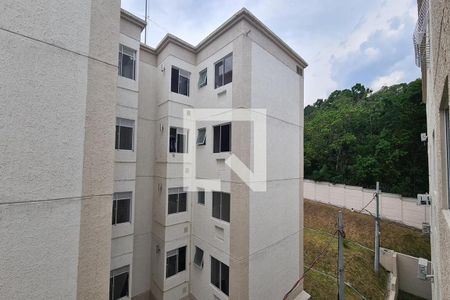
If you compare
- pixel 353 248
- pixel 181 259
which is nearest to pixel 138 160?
pixel 181 259

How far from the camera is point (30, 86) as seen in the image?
131 inches

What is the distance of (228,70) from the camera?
27.3ft

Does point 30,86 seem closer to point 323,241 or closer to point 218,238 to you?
point 218,238

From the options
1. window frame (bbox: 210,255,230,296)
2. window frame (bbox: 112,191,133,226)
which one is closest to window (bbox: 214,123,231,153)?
window frame (bbox: 112,191,133,226)

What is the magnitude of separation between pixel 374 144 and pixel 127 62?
87.9 feet

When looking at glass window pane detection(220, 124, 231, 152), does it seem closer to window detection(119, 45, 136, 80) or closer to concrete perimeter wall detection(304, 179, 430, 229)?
window detection(119, 45, 136, 80)

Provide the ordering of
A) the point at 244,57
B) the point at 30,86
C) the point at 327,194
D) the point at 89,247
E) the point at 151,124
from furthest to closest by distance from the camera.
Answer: the point at 327,194 → the point at 151,124 → the point at 244,57 → the point at 89,247 → the point at 30,86

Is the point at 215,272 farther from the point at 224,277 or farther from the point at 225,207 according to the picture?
the point at 225,207

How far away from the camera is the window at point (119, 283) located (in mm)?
7410

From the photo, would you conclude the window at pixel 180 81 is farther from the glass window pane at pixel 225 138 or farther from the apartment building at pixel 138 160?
the glass window pane at pixel 225 138

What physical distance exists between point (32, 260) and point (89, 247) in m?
0.78

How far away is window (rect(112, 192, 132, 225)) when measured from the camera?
7.62 meters

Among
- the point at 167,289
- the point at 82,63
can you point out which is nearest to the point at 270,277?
the point at 167,289

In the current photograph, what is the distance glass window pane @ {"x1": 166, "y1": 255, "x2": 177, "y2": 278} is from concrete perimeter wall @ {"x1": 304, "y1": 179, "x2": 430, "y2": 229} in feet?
60.3
